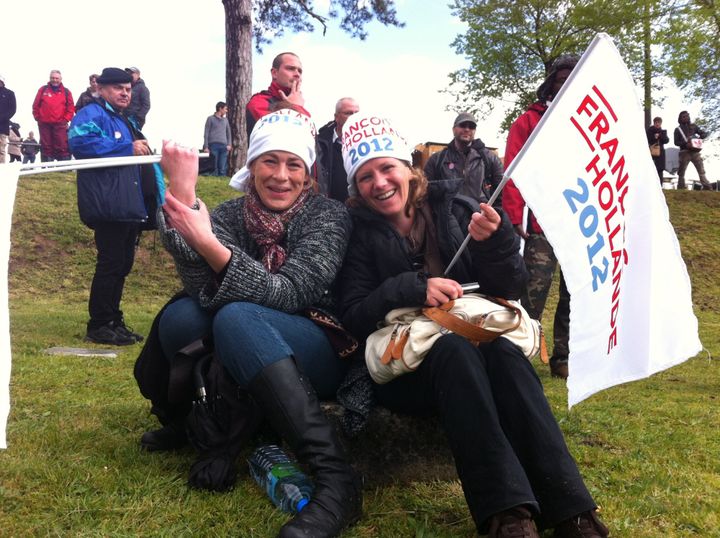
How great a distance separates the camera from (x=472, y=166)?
6.90m

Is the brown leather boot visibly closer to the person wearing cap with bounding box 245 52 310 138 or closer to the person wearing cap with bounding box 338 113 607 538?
the person wearing cap with bounding box 338 113 607 538

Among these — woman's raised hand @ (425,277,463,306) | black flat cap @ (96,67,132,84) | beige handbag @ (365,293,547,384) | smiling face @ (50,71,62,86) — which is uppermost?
smiling face @ (50,71,62,86)

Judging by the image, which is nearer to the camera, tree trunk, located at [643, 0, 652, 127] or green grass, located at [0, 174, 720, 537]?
green grass, located at [0, 174, 720, 537]

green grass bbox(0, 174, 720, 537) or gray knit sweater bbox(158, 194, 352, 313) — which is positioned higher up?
gray knit sweater bbox(158, 194, 352, 313)

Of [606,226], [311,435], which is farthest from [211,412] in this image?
[606,226]

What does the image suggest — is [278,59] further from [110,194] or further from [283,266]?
[283,266]

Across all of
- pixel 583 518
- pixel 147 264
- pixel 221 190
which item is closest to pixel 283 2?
pixel 221 190

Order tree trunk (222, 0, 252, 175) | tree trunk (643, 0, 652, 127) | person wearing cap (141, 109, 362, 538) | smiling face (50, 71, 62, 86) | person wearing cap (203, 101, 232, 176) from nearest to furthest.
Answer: person wearing cap (141, 109, 362, 538) → tree trunk (222, 0, 252, 175) → smiling face (50, 71, 62, 86) → person wearing cap (203, 101, 232, 176) → tree trunk (643, 0, 652, 127)

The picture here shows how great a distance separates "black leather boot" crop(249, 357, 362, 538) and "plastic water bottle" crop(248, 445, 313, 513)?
4.7 inches

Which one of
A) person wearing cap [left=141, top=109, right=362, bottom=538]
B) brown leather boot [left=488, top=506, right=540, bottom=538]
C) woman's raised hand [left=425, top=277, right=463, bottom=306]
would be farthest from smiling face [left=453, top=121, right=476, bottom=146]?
brown leather boot [left=488, top=506, right=540, bottom=538]

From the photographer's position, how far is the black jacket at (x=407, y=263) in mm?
2408

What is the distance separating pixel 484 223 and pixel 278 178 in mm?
852

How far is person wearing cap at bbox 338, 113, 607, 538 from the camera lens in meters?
2.04

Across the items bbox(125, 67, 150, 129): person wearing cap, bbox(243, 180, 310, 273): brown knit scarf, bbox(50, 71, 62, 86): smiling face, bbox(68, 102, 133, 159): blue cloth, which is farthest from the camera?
bbox(50, 71, 62, 86): smiling face
